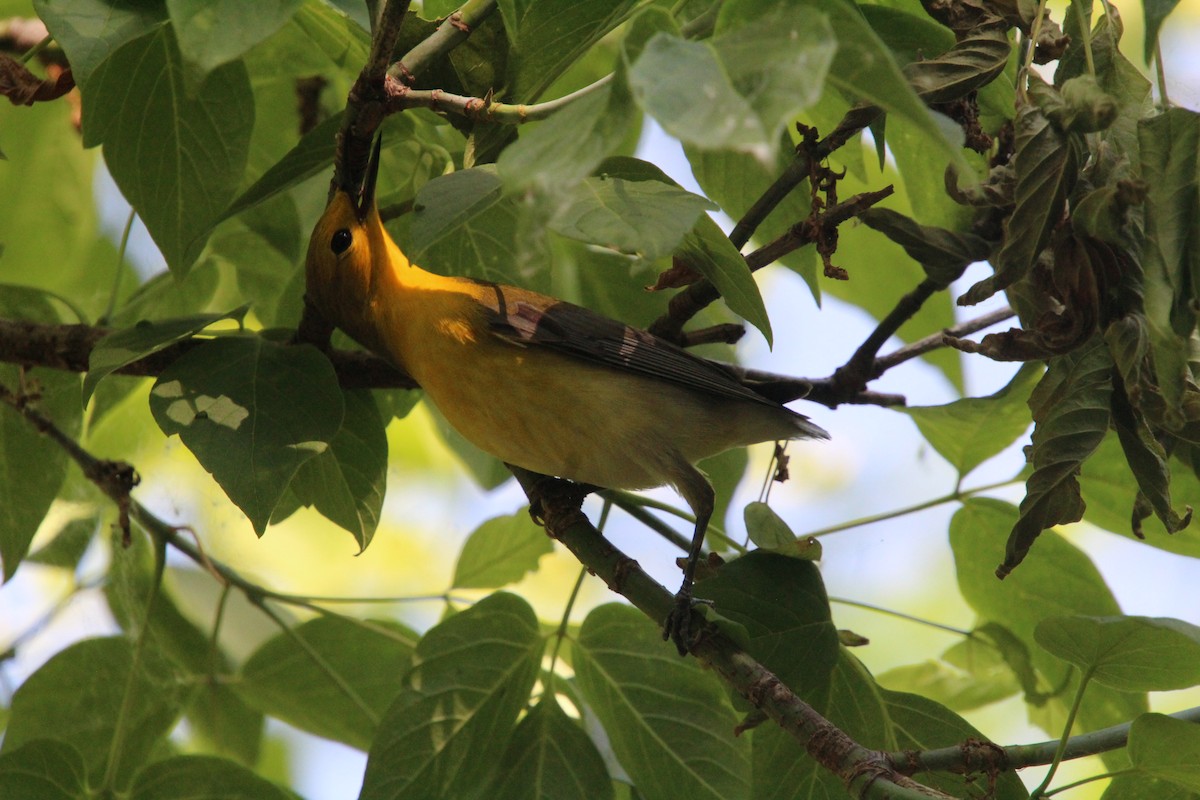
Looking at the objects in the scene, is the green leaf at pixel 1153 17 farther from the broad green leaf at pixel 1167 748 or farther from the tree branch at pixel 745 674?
the tree branch at pixel 745 674

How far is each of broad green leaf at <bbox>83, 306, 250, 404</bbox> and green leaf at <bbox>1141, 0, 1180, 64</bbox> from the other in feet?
6.50

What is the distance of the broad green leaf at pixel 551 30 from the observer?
2.13 meters

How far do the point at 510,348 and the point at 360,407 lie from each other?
58 cm

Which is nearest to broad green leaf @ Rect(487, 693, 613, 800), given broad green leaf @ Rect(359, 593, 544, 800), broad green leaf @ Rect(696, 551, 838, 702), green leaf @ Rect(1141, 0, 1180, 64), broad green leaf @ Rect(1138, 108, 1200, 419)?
broad green leaf @ Rect(359, 593, 544, 800)

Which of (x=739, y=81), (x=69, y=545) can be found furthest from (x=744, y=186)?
(x=69, y=545)

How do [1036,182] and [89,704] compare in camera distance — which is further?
[89,704]

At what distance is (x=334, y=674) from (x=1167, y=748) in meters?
2.08

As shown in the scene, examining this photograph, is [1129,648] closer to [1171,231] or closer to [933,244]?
[1171,231]

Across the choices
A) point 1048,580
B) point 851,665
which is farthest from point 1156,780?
point 1048,580

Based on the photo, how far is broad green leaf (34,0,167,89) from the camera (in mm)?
2029

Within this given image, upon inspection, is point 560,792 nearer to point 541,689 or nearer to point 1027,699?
point 541,689

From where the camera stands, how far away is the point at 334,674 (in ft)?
10.2

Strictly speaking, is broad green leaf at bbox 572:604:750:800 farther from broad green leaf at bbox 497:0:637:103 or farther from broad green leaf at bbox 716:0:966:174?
broad green leaf at bbox 716:0:966:174

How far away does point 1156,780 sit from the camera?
2.19 m
